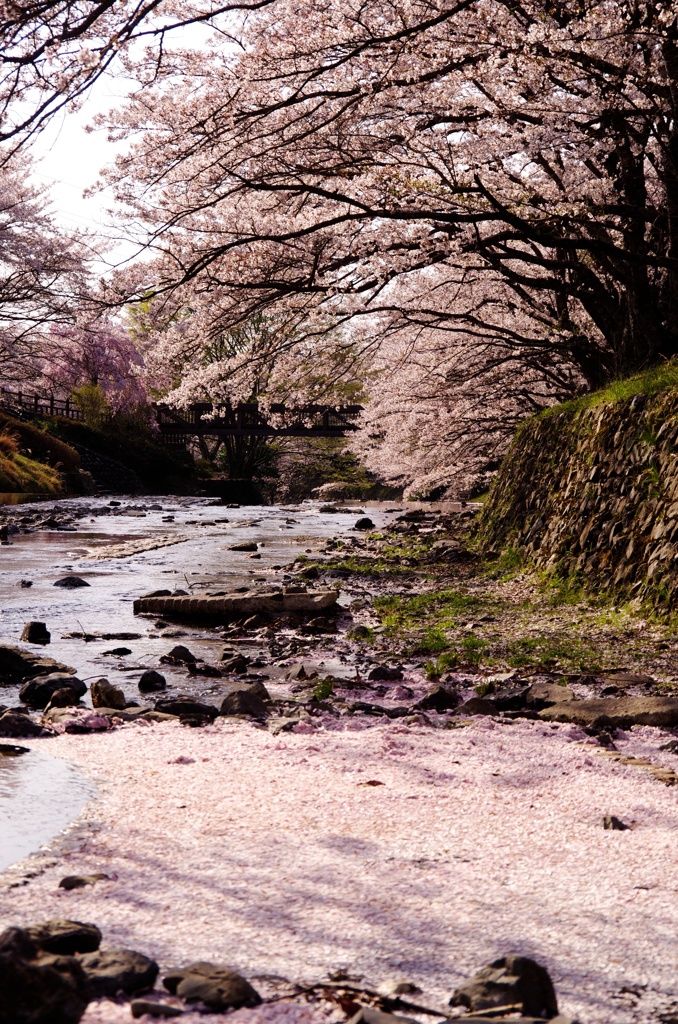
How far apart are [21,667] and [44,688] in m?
0.87

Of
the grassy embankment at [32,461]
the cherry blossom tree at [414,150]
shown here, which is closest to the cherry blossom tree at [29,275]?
the grassy embankment at [32,461]

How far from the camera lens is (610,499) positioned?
10.6 meters

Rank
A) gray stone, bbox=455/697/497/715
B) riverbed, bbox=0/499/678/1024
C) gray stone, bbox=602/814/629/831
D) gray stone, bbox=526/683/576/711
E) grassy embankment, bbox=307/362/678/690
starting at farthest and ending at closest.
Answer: grassy embankment, bbox=307/362/678/690 < gray stone, bbox=526/683/576/711 < gray stone, bbox=455/697/497/715 < gray stone, bbox=602/814/629/831 < riverbed, bbox=0/499/678/1024

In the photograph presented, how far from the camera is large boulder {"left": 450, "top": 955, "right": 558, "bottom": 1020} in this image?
2410mm

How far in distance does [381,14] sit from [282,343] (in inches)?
190

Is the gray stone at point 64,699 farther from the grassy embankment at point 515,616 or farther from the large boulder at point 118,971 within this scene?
the large boulder at point 118,971

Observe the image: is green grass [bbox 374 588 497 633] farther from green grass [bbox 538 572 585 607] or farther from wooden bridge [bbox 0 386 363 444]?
wooden bridge [bbox 0 386 363 444]

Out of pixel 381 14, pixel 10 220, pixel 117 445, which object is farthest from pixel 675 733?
pixel 117 445

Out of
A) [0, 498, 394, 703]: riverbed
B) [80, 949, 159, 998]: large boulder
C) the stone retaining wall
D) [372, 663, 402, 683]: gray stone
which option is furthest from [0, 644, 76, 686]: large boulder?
the stone retaining wall

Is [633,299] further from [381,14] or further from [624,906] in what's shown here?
[624,906]

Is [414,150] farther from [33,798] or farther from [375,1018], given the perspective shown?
[375,1018]

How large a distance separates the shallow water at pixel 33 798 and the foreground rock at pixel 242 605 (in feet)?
17.4

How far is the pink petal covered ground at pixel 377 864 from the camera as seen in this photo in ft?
8.94

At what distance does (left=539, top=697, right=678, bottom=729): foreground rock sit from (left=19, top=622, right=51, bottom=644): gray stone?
4644mm
